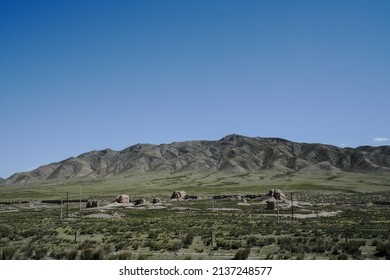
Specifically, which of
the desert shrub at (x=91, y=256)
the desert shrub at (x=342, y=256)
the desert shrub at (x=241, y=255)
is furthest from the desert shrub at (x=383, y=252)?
the desert shrub at (x=91, y=256)

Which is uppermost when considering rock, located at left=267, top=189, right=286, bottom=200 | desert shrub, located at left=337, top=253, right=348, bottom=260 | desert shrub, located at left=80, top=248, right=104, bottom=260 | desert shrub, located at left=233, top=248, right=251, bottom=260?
desert shrub, located at left=80, top=248, right=104, bottom=260

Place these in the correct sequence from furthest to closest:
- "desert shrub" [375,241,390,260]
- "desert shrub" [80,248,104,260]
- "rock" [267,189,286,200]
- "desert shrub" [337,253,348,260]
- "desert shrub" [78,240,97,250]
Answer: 1. "rock" [267,189,286,200]
2. "desert shrub" [78,240,97,250]
3. "desert shrub" [375,241,390,260]
4. "desert shrub" [337,253,348,260]
5. "desert shrub" [80,248,104,260]

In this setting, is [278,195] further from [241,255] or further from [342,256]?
[241,255]

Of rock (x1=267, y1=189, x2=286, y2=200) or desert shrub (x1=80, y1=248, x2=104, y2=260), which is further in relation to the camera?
rock (x1=267, y1=189, x2=286, y2=200)

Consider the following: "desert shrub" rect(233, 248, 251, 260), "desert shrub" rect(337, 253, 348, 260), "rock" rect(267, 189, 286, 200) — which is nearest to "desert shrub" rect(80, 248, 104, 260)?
"desert shrub" rect(233, 248, 251, 260)

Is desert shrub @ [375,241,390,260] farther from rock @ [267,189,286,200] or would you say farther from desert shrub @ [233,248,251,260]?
rock @ [267,189,286,200]

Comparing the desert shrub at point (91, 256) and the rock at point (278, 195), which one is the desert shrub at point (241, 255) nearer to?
the desert shrub at point (91, 256)

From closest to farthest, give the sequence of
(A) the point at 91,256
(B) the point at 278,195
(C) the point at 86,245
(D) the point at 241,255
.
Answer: (A) the point at 91,256 < (D) the point at 241,255 < (C) the point at 86,245 < (B) the point at 278,195

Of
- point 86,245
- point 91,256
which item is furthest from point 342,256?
point 86,245

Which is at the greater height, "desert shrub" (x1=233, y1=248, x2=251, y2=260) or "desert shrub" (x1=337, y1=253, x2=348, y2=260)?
"desert shrub" (x1=233, y1=248, x2=251, y2=260)
